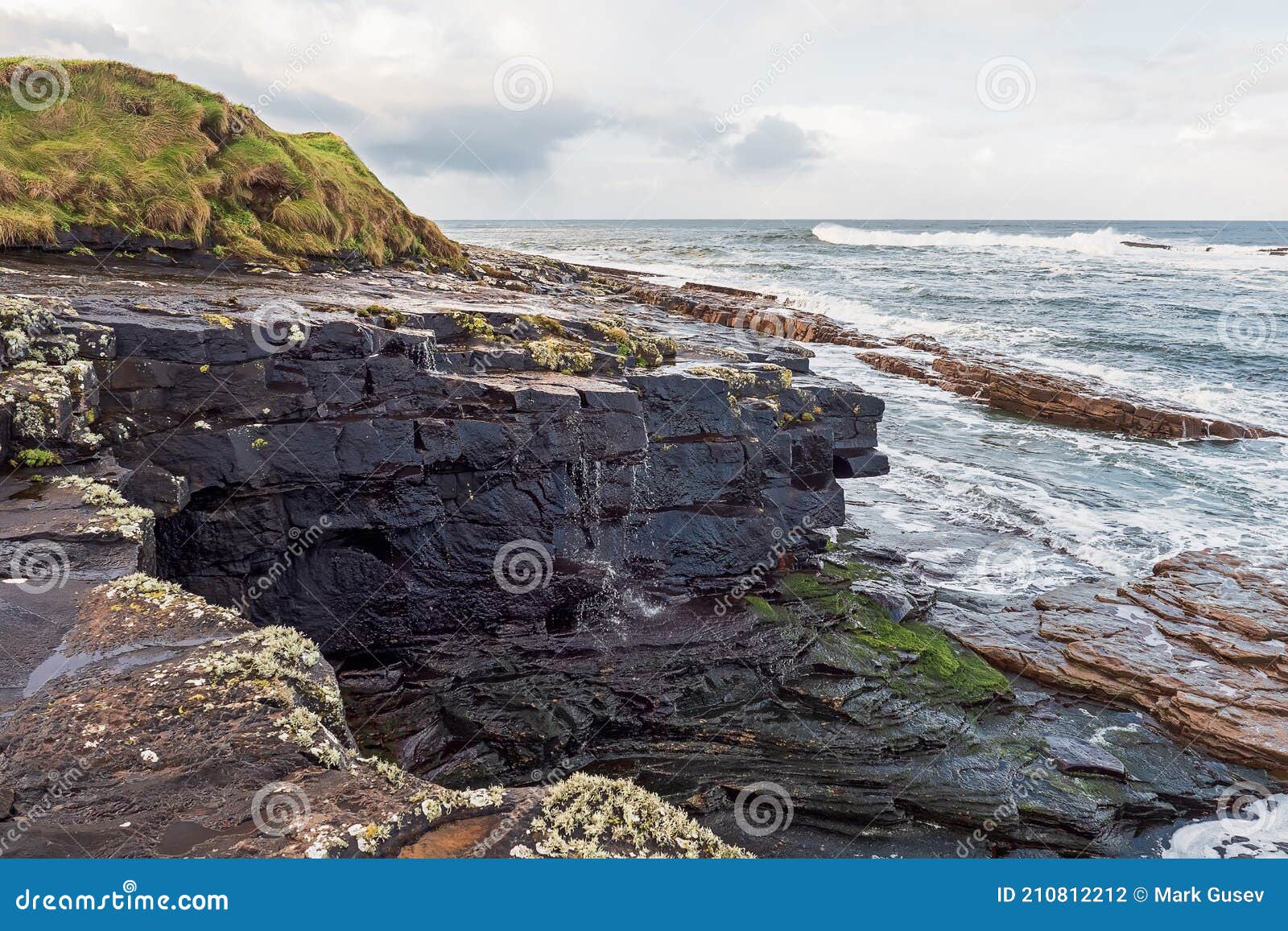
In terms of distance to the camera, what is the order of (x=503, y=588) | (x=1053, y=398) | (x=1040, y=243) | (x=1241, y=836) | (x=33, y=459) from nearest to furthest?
1. (x=33, y=459)
2. (x=1241, y=836)
3. (x=503, y=588)
4. (x=1053, y=398)
5. (x=1040, y=243)

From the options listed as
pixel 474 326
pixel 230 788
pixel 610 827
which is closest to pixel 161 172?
pixel 474 326

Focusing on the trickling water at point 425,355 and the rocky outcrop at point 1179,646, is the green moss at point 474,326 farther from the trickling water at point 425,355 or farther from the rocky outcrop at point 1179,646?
the rocky outcrop at point 1179,646

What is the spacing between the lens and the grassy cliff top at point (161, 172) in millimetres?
14055

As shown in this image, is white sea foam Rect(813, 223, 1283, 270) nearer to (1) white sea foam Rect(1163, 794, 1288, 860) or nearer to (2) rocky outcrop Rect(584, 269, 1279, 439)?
(2) rocky outcrop Rect(584, 269, 1279, 439)

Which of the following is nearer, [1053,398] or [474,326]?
[474,326]

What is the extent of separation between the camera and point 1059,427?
84.4 ft

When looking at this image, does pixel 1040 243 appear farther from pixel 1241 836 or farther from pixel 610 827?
pixel 610 827

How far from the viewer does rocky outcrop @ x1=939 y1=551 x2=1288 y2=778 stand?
36.4ft

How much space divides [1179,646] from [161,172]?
20.7m

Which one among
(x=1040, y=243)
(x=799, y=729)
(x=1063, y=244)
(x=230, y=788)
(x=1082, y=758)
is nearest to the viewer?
(x=230, y=788)

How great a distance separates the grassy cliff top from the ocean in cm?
1443

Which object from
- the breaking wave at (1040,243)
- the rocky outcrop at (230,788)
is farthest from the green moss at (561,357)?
the breaking wave at (1040,243)

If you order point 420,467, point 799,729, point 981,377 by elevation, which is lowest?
point 799,729

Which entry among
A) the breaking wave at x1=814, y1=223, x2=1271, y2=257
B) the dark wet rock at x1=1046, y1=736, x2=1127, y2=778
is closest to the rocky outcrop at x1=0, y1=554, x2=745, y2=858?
the dark wet rock at x1=1046, y1=736, x2=1127, y2=778
